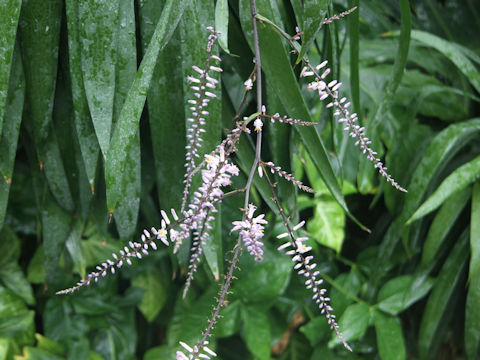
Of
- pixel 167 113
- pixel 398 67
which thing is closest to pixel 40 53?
pixel 167 113

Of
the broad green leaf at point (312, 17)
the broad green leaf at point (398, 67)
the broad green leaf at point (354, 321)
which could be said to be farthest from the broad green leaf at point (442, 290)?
the broad green leaf at point (312, 17)

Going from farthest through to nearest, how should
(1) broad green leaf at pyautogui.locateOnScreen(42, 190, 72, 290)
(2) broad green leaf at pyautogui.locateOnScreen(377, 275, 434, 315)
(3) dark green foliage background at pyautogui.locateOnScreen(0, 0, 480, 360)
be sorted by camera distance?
(2) broad green leaf at pyautogui.locateOnScreen(377, 275, 434, 315)
(1) broad green leaf at pyautogui.locateOnScreen(42, 190, 72, 290)
(3) dark green foliage background at pyautogui.locateOnScreen(0, 0, 480, 360)

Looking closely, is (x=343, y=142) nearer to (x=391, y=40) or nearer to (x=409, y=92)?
(x=409, y=92)

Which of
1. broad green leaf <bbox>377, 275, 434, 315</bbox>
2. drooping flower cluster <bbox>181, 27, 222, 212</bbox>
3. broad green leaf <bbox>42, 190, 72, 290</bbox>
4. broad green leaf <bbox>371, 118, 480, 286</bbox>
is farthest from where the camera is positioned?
Answer: broad green leaf <bbox>377, 275, 434, 315</bbox>

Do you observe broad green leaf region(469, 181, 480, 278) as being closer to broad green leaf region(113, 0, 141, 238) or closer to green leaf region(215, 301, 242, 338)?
green leaf region(215, 301, 242, 338)

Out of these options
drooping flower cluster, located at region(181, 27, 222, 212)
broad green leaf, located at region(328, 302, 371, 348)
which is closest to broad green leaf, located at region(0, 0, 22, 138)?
drooping flower cluster, located at region(181, 27, 222, 212)

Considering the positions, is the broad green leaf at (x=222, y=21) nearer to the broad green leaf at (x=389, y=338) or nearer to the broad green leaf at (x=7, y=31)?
the broad green leaf at (x=7, y=31)
